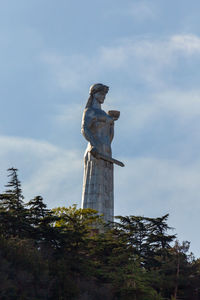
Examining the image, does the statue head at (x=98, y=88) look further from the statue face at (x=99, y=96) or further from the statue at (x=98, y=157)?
the statue face at (x=99, y=96)

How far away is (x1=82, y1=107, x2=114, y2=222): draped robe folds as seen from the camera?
3061cm

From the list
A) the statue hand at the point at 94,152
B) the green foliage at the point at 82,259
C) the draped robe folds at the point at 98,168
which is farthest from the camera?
the statue hand at the point at 94,152

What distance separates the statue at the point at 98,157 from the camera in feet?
101

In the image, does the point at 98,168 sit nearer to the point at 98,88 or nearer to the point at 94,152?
the point at 94,152

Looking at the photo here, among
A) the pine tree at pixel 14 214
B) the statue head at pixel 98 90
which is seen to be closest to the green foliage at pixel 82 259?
the pine tree at pixel 14 214

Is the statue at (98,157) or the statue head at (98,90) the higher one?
the statue head at (98,90)

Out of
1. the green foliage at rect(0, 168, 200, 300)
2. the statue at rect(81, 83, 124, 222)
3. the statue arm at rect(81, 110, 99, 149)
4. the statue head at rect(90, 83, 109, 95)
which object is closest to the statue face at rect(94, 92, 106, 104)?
the statue at rect(81, 83, 124, 222)

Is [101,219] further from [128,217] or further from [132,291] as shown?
[132,291]

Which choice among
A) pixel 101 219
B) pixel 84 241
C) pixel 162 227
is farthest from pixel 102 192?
pixel 84 241

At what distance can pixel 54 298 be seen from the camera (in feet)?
71.0

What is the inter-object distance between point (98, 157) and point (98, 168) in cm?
63

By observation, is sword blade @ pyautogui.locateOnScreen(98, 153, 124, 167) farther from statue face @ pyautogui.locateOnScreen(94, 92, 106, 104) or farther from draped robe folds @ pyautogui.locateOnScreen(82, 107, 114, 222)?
statue face @ pyautogui.locateOnScreen(94, 92, 106, 104)

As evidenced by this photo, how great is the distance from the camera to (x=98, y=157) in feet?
102

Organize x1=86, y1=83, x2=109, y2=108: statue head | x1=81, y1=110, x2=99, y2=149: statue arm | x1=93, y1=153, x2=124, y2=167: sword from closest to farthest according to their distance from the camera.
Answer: x1=93, y1=153, x2=124, y2=167: sword < x1=81, y1=110, x2=99, y2=149: statue arm < x1=86, y1=83, x2=109, y2=108: statue head
